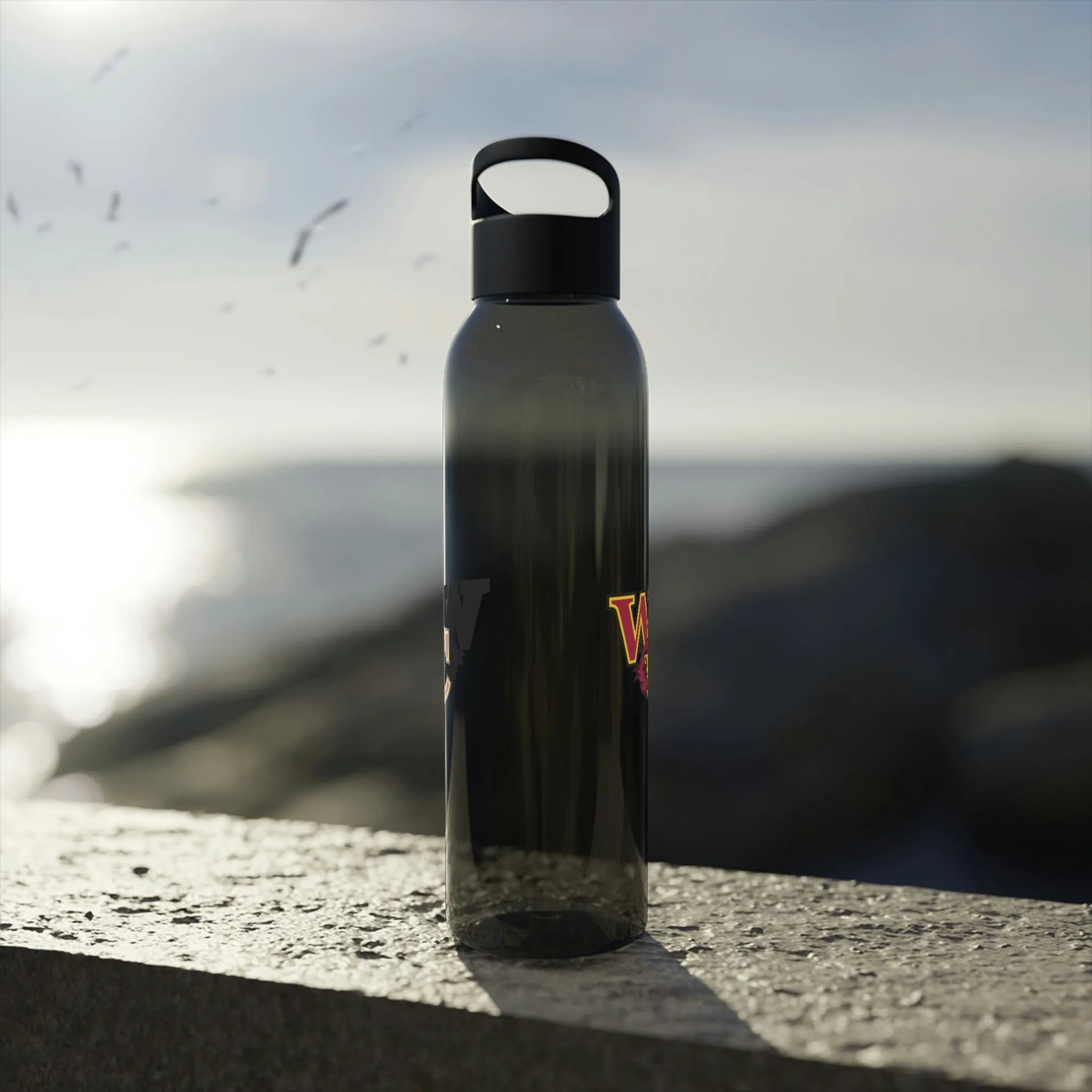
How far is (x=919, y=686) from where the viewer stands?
3.96 meters

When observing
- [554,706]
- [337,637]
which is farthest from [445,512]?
[337,637]

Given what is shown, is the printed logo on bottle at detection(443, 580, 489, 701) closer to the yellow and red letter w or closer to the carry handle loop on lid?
the yellow and red letter w

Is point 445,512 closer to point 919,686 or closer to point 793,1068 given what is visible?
point 793,1068

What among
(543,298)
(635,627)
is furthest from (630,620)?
(543,298)

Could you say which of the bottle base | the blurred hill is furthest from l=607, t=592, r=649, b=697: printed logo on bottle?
the blurred hill

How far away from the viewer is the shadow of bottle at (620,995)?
27.8 inches

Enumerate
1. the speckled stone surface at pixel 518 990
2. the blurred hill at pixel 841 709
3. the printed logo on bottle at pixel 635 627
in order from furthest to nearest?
the blurred hill at pixel 841 709, the printed logo on bottle at pixel 635 627, the speckled stone surface at pixel 518 990

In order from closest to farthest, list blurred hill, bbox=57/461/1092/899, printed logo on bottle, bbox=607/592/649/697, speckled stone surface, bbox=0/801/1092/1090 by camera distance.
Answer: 1. speckled stone surface, bbox=0/801/1092/1090
2. printed logo on bottle, bbox=607/592/649/697
3. blurred hill, bbox=57/461/1092/899

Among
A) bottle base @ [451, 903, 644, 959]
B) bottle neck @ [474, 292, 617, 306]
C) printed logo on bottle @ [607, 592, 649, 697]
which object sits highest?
bottle neck @ [474, 292, 617, 306]

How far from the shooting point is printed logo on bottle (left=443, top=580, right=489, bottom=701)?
79cm

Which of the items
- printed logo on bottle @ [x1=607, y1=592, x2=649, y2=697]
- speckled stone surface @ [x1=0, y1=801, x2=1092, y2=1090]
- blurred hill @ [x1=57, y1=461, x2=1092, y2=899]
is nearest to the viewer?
speckled stone surface @ [x1=0, y1=801, x2=1092, y2=1090]

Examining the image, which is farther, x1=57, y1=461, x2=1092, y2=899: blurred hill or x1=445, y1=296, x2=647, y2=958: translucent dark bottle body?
x1=57, y1=461, x2=1092, y2=899: blurred hill

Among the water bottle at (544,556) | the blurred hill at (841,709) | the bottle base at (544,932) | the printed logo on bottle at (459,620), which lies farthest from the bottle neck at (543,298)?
the blurred hill at (841,709)

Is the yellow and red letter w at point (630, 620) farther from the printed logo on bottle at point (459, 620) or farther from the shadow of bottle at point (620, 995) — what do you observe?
the shadow of bottle at point (620, 995)
